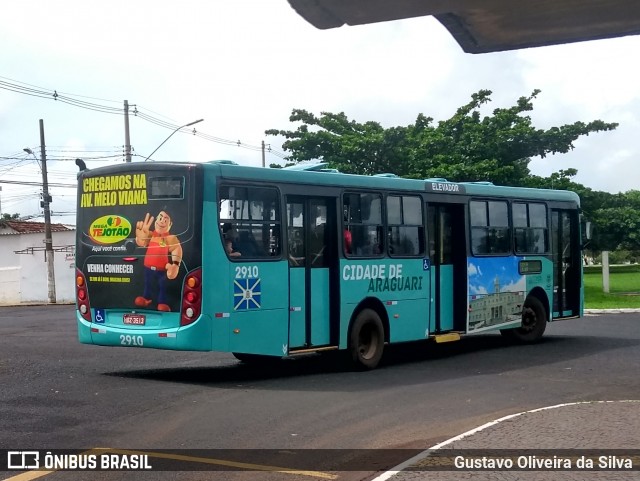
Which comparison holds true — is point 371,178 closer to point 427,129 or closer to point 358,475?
point 358,475

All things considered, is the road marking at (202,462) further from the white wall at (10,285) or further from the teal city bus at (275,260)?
the white wall at (10,285)

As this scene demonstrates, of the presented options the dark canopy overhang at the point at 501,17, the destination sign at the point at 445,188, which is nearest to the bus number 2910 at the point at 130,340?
the destination sign at the point at 445,188

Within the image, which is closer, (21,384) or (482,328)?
(21,384)

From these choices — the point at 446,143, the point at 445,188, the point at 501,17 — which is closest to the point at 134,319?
the point at 445,188

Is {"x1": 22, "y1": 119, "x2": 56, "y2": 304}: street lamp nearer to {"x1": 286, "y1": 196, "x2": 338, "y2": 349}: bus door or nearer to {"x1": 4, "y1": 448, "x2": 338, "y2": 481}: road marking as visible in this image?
{"x1": 286, "y1": 196, "x2": 338, "y2": 349}: bus door

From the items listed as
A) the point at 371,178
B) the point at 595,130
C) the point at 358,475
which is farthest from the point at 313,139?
the point at 358,475

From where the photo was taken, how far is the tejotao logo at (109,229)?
41.4 feet

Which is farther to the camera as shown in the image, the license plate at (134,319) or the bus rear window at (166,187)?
the license plate at (134,319)

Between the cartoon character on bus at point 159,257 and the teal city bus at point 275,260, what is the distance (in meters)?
0.02

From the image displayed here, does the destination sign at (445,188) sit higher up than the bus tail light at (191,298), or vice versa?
the destination sign at (445,188)

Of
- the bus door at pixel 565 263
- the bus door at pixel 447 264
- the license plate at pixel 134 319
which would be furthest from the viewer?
the bus door at pixel 565 263

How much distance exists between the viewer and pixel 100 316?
12781mm

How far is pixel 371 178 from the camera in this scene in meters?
14.6

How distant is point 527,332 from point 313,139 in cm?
1946
